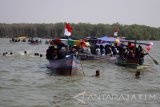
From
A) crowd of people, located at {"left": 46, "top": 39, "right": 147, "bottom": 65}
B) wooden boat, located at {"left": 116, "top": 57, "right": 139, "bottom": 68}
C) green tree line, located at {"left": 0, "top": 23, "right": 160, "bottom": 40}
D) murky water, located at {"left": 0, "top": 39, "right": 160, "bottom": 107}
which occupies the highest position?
green tree line, located at {"left": 0, "top": 23, "right": 160, "bottom": 40}

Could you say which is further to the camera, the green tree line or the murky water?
the green tree line

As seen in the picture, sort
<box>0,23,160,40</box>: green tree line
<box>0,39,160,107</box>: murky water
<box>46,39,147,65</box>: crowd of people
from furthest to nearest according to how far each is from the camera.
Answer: <box>0,23,160,40</box>: green tree line → <box>46,39,147,65</box>: crowd of people → <box>0,39,160,107</box>: murky water

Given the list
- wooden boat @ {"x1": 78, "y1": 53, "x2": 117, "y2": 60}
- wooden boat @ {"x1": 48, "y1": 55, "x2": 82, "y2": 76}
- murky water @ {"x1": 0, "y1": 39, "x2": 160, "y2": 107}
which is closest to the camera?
murky water @ {"x1": 0, "y1": 39, "x2": 160, "y2": 107}

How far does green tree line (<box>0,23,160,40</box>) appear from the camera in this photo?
12485 cm

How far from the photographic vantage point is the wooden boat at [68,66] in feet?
77.9

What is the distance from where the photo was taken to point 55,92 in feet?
61.4

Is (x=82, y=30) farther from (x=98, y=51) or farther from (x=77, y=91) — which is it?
(x=77, y=91)

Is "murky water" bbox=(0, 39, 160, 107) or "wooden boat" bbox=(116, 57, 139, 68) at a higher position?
"wooden boat" bbox=(116, 57, 139, 68)

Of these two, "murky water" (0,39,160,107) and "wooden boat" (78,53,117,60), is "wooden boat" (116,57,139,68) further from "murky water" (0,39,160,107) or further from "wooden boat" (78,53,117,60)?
"wooden boat" (78,53,117,60)

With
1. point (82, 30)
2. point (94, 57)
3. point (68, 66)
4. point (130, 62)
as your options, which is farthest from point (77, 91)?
point (82, 30)

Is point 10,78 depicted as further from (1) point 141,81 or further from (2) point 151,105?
(2) point 151,105

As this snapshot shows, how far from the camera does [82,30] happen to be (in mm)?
131625

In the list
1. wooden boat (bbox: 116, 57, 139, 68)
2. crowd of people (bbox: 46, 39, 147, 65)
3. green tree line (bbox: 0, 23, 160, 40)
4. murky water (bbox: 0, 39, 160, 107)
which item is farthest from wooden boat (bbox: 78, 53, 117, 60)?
A: green tree line (bbox: 0, 23, 160, 40)

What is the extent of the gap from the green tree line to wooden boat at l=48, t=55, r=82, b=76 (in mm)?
89757
